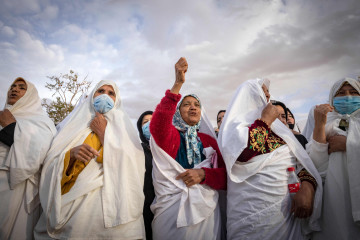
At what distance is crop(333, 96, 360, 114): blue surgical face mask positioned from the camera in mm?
2242

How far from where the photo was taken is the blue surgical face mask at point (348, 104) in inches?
88.3

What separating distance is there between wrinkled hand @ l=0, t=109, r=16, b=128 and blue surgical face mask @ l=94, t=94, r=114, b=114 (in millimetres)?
992

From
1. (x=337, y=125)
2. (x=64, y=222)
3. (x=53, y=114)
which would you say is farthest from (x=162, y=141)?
(x=53, y=114)

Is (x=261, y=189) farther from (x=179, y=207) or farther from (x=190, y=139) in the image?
(x=190, y=139)

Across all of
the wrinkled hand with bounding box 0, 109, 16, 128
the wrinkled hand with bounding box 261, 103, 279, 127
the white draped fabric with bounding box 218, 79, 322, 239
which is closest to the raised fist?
the white draped fabric with bounding box 218, 79, 322, 239

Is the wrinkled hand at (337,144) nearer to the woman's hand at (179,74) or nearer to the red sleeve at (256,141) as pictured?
the red sleeve at (256,141)

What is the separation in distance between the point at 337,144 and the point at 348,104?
1.87 ft

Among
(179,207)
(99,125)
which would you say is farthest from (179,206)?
(99,125)

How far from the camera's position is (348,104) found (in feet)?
7.41

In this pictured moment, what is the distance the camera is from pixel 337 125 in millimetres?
2318

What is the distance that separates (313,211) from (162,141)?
5.93 ft

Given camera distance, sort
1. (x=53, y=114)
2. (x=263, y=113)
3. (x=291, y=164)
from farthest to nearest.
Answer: (x=53, y=114) → (x=263, y=113) → (x=291, y=164)

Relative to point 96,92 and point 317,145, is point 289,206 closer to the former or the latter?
point 317,145

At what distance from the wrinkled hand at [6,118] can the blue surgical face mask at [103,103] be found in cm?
99
